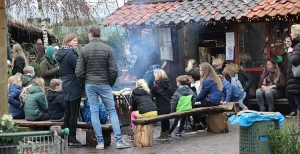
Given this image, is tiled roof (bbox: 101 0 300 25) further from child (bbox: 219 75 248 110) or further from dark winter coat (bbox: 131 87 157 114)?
dark winter coat (bbox: 131 87 157 114)

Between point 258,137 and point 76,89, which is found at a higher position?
point 76,89

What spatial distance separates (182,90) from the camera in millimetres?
11648

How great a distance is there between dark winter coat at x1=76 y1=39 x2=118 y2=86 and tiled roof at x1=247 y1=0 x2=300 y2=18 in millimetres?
5386

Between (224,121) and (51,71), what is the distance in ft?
12.0

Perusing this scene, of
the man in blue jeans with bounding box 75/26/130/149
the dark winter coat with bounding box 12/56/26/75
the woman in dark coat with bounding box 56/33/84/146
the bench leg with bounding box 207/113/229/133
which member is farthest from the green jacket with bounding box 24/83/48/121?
the bench leg with bounding box 207/113/229/133

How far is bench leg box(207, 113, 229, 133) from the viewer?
Result: 12.0 metres

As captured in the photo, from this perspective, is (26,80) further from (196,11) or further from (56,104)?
(196,11)

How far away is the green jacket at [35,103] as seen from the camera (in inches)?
439

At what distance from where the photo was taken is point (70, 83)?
33.7ft

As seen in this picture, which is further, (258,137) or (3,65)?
(258,137)

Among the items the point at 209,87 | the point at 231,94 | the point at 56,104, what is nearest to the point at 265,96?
the point at 231,94

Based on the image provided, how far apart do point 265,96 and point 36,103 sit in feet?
19.6

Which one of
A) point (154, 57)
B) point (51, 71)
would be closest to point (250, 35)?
point (154, 57)

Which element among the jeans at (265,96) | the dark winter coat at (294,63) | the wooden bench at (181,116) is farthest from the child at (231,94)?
the dark winter coat at (294,63)
